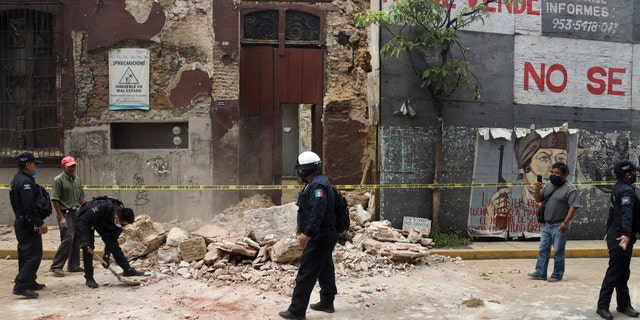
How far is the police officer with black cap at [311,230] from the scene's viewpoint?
5609 millimetres

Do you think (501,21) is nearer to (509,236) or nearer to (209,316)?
(509,236)

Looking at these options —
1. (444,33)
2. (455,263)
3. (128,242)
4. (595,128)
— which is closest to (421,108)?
(444,33)

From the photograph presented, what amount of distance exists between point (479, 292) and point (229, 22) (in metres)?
7.30

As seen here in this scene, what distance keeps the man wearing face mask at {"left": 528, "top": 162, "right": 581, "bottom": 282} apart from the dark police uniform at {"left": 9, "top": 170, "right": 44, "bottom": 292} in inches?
275

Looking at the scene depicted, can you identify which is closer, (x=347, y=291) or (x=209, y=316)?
(x=209, y=316)

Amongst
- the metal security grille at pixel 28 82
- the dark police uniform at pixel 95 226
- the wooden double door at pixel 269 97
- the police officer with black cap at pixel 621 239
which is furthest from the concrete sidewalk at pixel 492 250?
the wooden double door at pixel 269 97

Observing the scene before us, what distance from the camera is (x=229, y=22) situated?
431 inches

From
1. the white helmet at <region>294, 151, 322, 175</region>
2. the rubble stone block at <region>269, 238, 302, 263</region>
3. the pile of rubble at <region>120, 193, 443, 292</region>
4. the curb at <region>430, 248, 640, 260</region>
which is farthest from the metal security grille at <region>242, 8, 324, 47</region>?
the white helmet at <region>294, 151, 322, 175</region>

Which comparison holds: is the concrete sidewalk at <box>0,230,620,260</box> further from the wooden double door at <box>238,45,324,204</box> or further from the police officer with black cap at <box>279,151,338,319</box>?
the police officer with black cap at <box>279,151,338,319</box>

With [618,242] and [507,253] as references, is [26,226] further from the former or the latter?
[507,253]

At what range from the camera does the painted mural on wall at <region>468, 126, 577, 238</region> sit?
10664 mm

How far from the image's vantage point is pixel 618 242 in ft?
19.6

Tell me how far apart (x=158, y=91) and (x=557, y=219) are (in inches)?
315

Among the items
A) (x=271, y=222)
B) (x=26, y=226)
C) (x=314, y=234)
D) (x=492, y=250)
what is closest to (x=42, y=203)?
(x=26, y=226)
